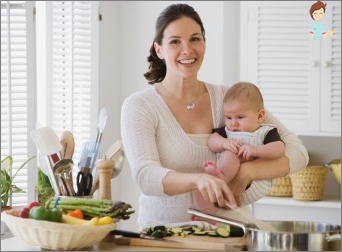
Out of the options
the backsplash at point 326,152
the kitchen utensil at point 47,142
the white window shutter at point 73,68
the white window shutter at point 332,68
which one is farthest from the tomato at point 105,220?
the backsplash at point 326,152

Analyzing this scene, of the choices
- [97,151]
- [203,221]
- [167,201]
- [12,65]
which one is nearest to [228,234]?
[203,221]

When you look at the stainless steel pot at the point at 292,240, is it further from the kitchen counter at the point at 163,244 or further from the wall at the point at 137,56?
the wall at the point at 137,56

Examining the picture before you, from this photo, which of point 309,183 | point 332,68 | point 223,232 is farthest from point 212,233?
point 332,68

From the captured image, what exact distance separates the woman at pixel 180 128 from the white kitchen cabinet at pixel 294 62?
2037mm

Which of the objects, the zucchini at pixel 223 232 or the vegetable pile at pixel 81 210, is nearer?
the vegetable pile at pixel 81 210

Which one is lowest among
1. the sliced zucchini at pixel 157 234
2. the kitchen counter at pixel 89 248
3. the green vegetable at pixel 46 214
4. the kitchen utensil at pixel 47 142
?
the kitchen counter at pixel 89 248

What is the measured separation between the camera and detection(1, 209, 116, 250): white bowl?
2.49 metres

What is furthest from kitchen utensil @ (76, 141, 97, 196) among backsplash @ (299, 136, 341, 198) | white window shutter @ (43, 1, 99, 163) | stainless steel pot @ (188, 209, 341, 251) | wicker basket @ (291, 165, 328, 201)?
backsplash @ (299, 136, 341, 198)

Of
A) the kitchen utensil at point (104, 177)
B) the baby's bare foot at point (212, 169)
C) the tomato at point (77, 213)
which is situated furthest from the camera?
the baby's bare foot at point (212, 169)

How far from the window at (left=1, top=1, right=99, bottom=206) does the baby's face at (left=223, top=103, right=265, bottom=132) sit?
1.61 m

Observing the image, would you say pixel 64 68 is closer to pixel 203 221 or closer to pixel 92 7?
pixel 92 7

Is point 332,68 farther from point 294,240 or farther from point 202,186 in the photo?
point 294,240

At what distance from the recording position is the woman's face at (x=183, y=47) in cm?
317

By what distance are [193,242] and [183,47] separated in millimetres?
897
